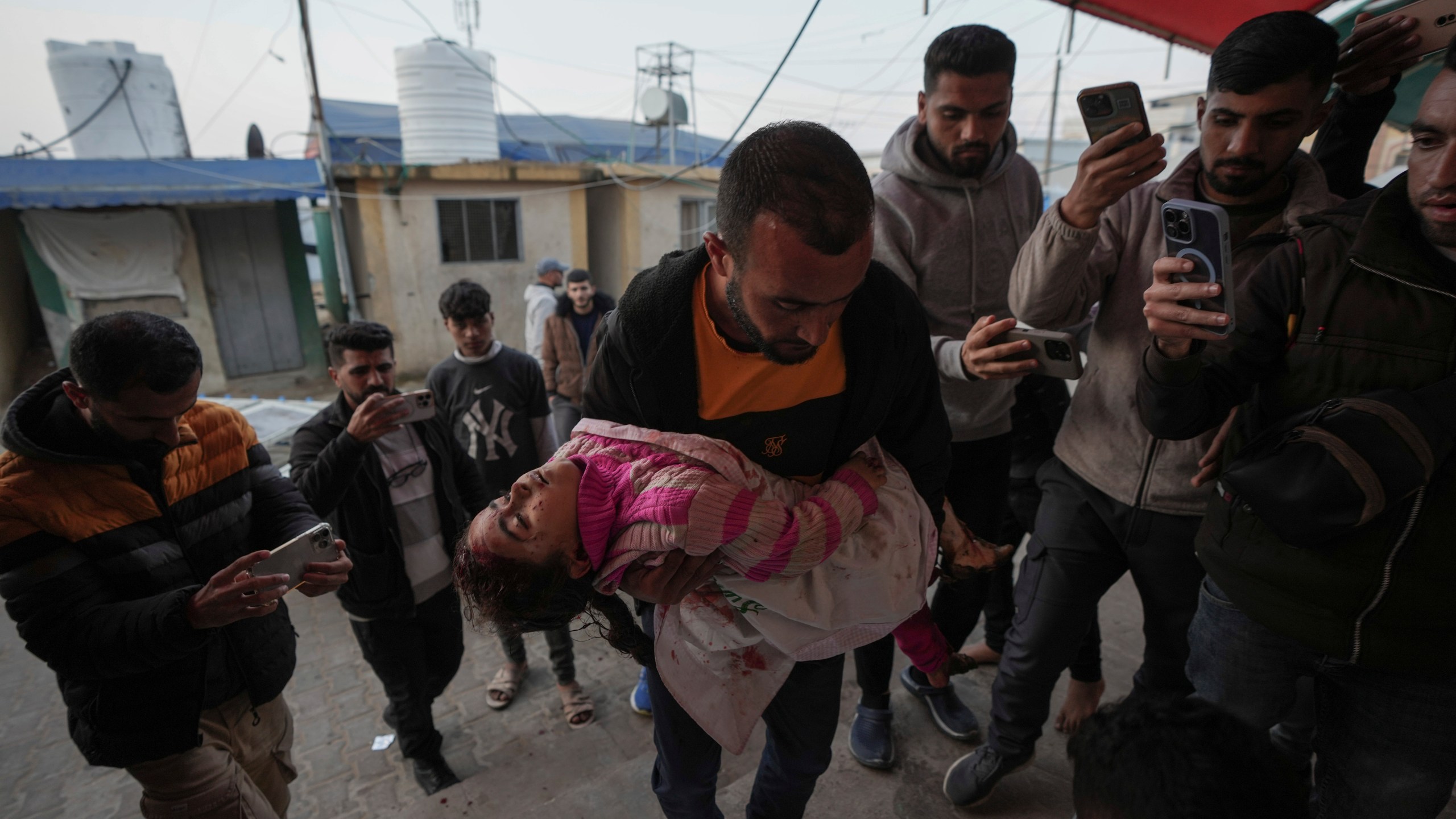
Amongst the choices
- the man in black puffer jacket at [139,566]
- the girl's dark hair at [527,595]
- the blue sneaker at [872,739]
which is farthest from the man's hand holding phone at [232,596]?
the blue sneaker at [872,739]

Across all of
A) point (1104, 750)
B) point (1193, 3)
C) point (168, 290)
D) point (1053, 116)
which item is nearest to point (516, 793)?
point (1104, 750)

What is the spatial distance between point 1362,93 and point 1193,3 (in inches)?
73.5

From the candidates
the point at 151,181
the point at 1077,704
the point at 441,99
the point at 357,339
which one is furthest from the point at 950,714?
the point at 441,99

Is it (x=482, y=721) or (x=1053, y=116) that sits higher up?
(x=1053, y=116)

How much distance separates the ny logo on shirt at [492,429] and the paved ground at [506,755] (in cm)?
130

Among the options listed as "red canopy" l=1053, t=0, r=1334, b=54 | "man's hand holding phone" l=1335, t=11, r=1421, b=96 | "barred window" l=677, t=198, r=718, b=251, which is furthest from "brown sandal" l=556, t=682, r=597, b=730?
"barred window" l=677, t=198, r=718, b=251

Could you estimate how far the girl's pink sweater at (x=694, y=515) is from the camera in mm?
1448

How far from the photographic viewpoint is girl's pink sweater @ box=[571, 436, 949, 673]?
4.75ft

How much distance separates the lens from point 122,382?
5.78ft

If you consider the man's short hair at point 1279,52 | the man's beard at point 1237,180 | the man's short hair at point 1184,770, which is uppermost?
the man's short hair at point 1279,52

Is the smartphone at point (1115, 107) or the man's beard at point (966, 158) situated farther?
the man's beard at point (966, 158)

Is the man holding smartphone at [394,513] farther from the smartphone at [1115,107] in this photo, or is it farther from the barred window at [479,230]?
the barred window at [479,230]

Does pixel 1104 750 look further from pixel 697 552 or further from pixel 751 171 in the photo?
pixel 751 171

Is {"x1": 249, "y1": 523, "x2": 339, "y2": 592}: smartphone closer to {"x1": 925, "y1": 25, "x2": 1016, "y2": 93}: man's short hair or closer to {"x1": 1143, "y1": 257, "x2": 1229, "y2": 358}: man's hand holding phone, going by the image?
{"x1": 1143, "y1": 257, "x2": 1229, "y2": 358}: man's hand holding phone
